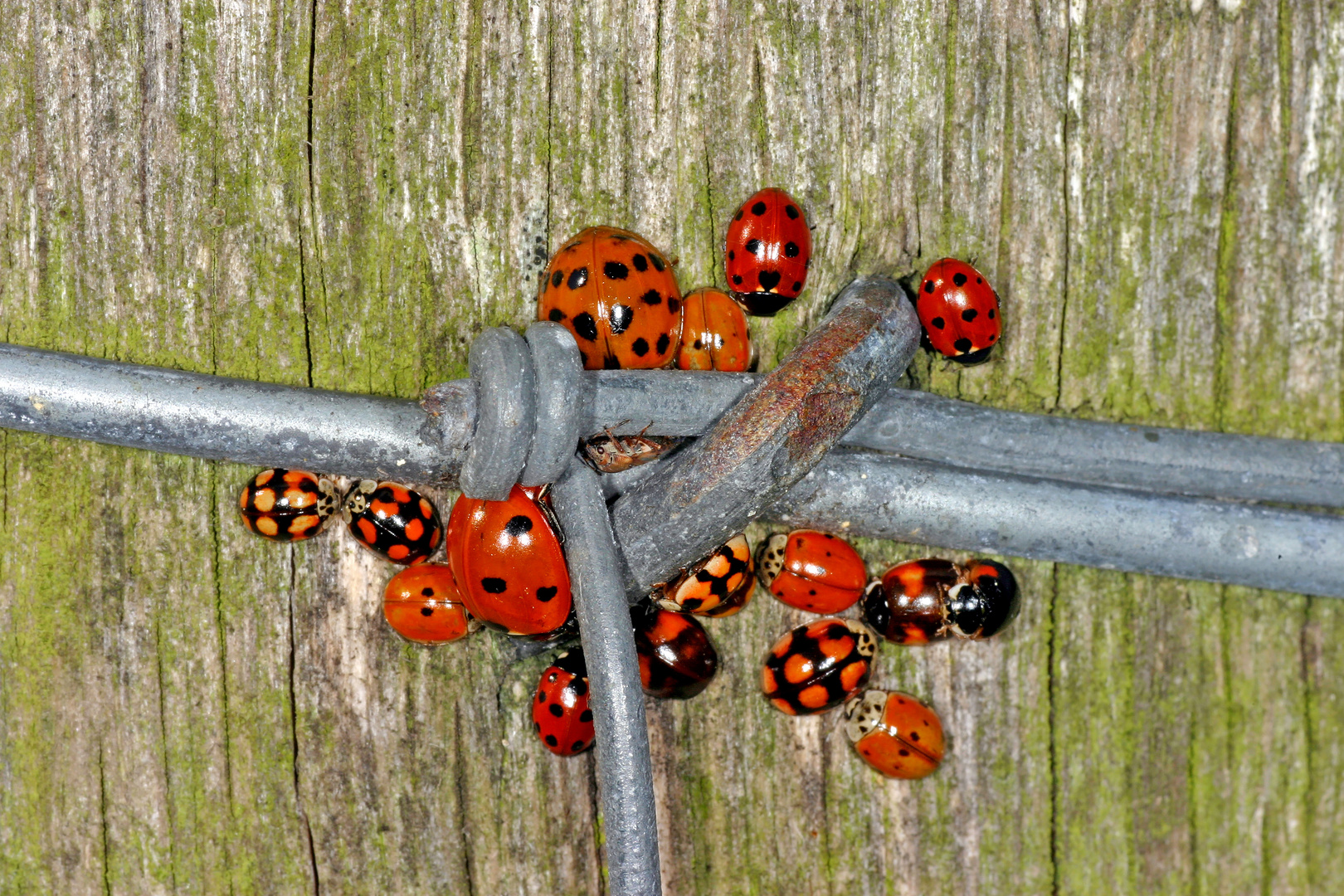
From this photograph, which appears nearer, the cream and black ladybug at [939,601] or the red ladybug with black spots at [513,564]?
the red ladybug with black spots at [513,564]

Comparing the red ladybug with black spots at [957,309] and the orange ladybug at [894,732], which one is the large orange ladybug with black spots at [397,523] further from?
the red ladybug with black spots at [957,309]


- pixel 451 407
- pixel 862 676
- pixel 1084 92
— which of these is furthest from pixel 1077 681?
pixel 451 407

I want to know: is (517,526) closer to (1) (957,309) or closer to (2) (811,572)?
(2) (811,572)

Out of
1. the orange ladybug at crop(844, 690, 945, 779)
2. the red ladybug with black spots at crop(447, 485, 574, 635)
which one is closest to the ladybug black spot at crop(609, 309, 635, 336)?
the red ladybug with black spots at crop(447, 485, 574, 635)

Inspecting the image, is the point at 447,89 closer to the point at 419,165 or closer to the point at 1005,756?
the point at 419,165

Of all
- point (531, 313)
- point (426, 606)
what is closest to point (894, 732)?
point (426, 606)

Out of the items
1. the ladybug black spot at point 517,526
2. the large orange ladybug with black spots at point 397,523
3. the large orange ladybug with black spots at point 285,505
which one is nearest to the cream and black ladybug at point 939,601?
the ladybug black spot at point 517,526

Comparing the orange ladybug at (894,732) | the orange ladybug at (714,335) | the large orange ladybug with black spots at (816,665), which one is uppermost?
the orange ladybug at (714,335)
